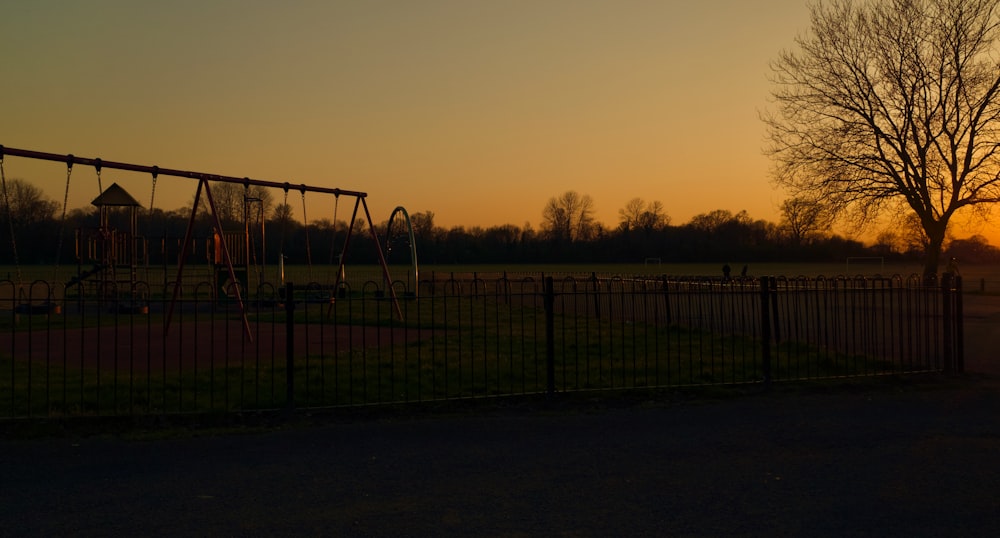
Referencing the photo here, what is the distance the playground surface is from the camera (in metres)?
5.16

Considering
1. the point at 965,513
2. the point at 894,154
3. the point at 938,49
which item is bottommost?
the point at 965,513

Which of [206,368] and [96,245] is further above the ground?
[96,245]

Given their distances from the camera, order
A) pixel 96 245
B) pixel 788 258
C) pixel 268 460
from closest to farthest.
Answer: pixel 268 460 → pixel 96 245 → pixel 788 258

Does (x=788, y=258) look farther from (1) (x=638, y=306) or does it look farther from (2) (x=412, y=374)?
(2) (x=412, y=374)

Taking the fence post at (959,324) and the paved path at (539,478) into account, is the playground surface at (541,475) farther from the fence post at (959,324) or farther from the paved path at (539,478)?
the fence post at (959,324)

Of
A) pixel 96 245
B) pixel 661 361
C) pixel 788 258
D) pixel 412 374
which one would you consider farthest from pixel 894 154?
pixel 788 258

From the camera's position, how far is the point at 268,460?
676 centimetres

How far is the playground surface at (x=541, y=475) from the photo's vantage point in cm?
516

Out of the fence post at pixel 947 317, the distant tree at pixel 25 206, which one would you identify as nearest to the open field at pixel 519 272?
the distant tree at pixel 25 206

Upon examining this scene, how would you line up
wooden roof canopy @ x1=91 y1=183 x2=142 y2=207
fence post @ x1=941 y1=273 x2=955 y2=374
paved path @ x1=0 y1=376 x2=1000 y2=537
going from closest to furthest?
paved path @ x1=0 y1=376 x2=1000 y2=537
fence post @ x1=941 y1=273 x2=955 y2=374
wooden roof canopy @ x1=91 y1=183 x2=142 y2=207

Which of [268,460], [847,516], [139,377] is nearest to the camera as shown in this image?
[847,516]

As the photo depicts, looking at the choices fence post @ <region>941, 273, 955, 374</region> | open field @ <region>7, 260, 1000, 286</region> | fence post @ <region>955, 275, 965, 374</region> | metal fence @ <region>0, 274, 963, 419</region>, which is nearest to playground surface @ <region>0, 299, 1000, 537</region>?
metal fence @ <region>0, 274, 963, 419</region>

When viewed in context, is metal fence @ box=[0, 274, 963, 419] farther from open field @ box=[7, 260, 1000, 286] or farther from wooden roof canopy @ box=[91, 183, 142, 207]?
open field @ box=[7, 260, 1000, 286]

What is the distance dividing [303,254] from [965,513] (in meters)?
53.1
